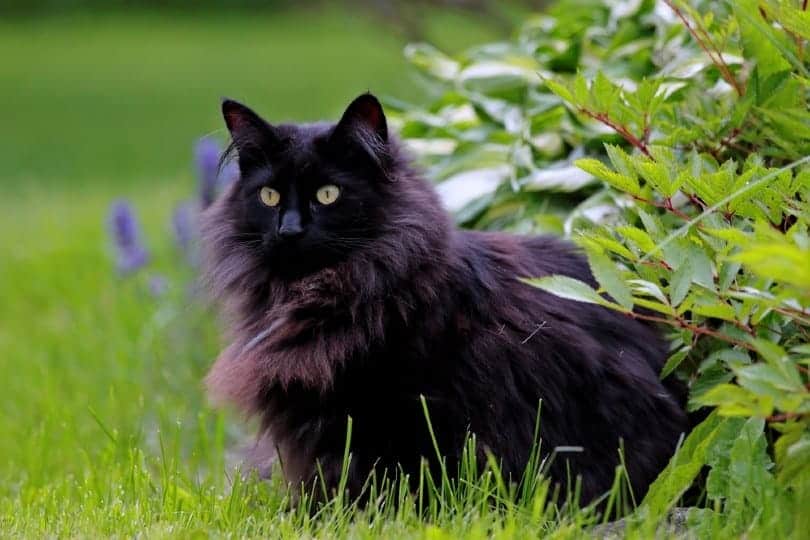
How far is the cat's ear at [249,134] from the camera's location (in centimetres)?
232

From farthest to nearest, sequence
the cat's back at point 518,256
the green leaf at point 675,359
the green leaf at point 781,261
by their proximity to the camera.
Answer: the cat's back at point 518,256, the green leaf at point 675,359, the green leaf at point 781,261

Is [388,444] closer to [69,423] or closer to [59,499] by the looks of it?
[59,499]

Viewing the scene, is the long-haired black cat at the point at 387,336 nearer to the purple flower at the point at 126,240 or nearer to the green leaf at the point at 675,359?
the green leaf at the point at 675,359

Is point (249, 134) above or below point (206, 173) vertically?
above

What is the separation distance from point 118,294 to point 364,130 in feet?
9.03

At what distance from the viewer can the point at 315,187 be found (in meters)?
2.28

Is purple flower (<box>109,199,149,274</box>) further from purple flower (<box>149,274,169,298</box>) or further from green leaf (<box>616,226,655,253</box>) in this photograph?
green leaf (<box>616,226,655,253</box>)

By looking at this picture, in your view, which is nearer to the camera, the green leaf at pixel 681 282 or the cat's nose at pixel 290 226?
the green leaf at pixel 681 282

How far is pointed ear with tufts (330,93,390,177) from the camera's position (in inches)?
89.2

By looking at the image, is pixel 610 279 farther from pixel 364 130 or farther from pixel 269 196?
pixel 269 196

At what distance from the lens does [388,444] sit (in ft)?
7.33

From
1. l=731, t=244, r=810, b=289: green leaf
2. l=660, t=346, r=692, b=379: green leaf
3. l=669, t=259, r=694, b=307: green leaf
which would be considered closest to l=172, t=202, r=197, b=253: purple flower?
l=660, t=346, r=692, b=379: green leaf

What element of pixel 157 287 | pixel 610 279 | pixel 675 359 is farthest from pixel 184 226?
pixel 610 279

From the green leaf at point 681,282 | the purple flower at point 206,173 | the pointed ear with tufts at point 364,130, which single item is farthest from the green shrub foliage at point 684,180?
the purple flower at point 206,173
